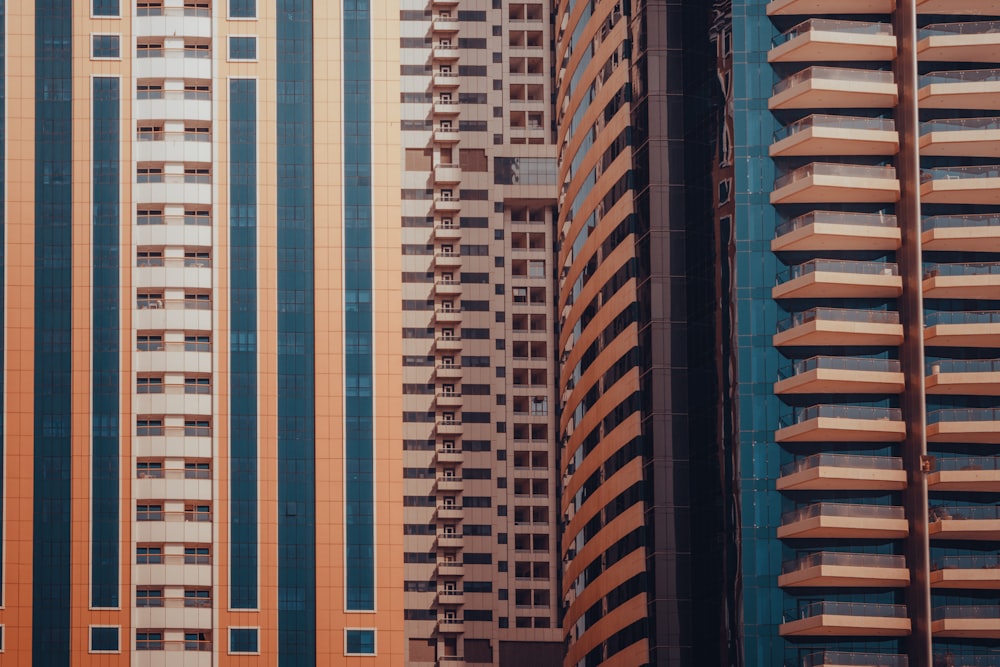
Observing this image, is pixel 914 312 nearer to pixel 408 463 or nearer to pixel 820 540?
pixel 820 540

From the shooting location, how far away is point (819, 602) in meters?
123

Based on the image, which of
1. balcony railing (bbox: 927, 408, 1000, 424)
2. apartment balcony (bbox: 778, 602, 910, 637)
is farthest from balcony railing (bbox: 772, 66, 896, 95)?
apartment balcony (bbox: 778, 602, 910, 637)

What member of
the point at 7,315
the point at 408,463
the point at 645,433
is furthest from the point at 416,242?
the point at 645,433

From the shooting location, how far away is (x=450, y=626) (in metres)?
181

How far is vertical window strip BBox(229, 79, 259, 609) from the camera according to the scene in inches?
6319

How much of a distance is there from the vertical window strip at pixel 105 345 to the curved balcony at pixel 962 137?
2517 inches

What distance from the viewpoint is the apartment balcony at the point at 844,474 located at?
123 metres

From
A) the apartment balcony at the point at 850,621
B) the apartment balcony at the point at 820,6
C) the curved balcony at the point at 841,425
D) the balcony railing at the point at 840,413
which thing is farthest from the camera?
the apartment balcony at the point at 820,6

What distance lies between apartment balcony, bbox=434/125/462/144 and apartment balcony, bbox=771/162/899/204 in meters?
58.2

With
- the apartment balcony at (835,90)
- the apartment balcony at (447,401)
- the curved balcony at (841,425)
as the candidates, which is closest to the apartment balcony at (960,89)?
the apartment balcony at (835,90)

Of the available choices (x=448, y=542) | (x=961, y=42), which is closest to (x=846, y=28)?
(x=961, y=42)

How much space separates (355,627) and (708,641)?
3961 centimetres

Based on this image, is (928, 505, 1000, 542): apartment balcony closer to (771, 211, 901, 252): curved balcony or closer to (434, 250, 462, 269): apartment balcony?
(771, 211, 901, 252): curved balcony

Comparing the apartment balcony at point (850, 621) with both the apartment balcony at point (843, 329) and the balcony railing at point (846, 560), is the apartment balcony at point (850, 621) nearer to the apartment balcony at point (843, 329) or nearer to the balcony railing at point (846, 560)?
the balcony railing at point (846, 560)
